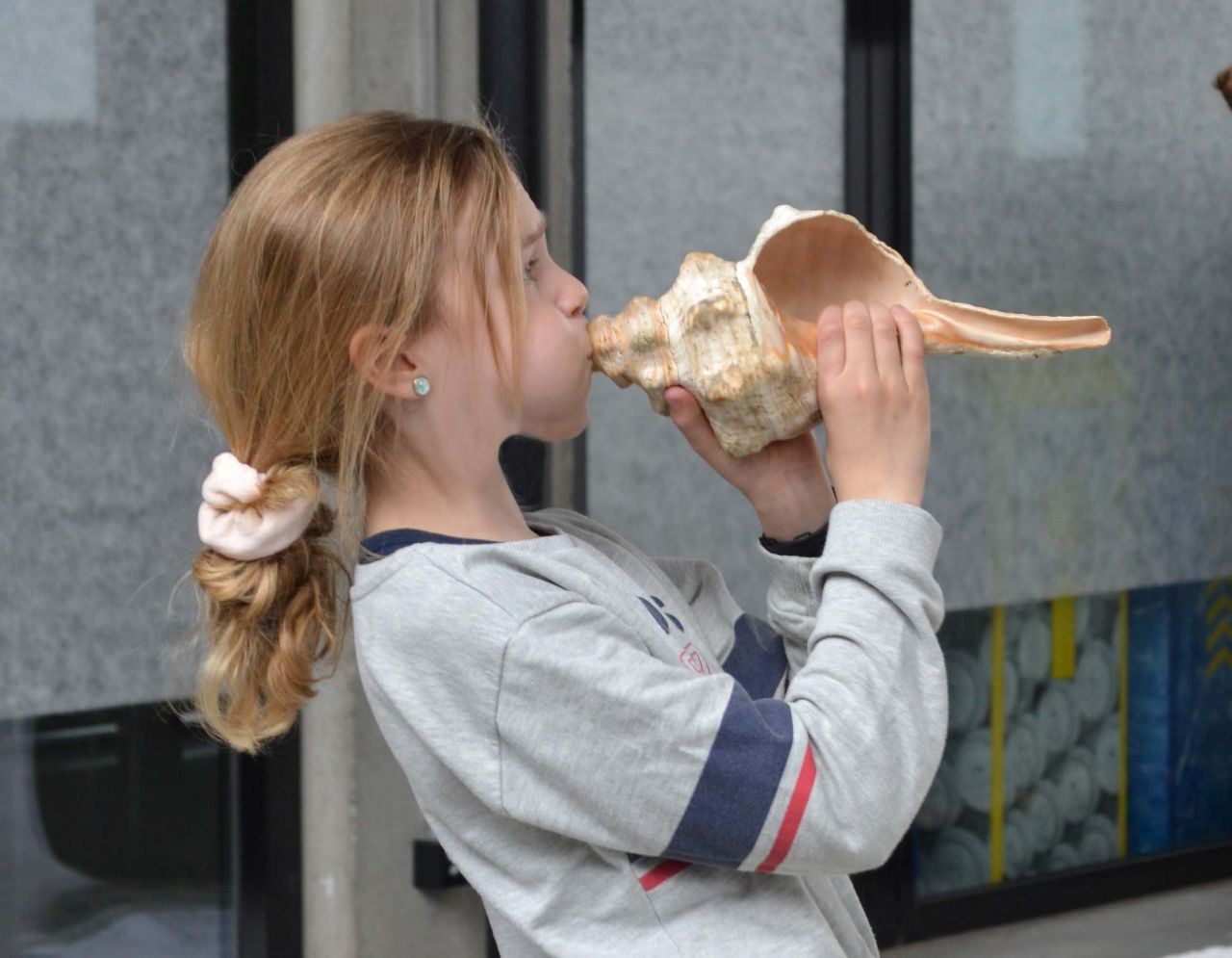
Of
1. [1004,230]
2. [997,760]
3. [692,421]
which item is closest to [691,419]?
[692,421]

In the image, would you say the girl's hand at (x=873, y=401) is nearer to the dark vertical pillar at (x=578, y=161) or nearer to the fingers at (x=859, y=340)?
the fingers at (x=859, y=340)

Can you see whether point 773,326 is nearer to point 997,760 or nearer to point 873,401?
point 873,401

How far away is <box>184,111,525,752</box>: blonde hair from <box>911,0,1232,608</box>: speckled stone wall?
2.10 metres

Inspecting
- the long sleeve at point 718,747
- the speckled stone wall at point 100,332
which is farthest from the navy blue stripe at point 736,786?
the speckled stone wall at point 100,332

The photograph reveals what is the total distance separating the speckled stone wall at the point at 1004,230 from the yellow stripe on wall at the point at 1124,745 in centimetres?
10

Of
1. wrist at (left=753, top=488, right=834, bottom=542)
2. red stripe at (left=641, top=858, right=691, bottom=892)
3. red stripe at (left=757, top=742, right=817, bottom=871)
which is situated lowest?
red stripe at (left=641, top=858, right=691, bottom=892)

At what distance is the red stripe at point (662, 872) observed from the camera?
1.02 metres

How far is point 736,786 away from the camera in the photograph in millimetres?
961

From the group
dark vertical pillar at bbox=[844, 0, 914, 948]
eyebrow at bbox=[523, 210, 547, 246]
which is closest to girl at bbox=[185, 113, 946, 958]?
eyebrow at bbox=[523, 210, 547, 246]

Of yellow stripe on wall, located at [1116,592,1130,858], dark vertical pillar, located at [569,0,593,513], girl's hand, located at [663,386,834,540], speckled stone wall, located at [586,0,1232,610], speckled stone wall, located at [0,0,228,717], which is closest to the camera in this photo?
girl's hand, located at [663,386,834,540]

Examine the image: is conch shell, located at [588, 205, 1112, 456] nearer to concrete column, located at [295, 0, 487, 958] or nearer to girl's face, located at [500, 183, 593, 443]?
girl's face, located at [500, 183, 593, 443]

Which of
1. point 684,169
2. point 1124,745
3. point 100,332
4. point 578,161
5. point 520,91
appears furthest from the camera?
→ point 1124,745

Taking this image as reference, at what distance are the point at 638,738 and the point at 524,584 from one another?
14cm

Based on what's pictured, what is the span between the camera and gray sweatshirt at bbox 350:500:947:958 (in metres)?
0.96
